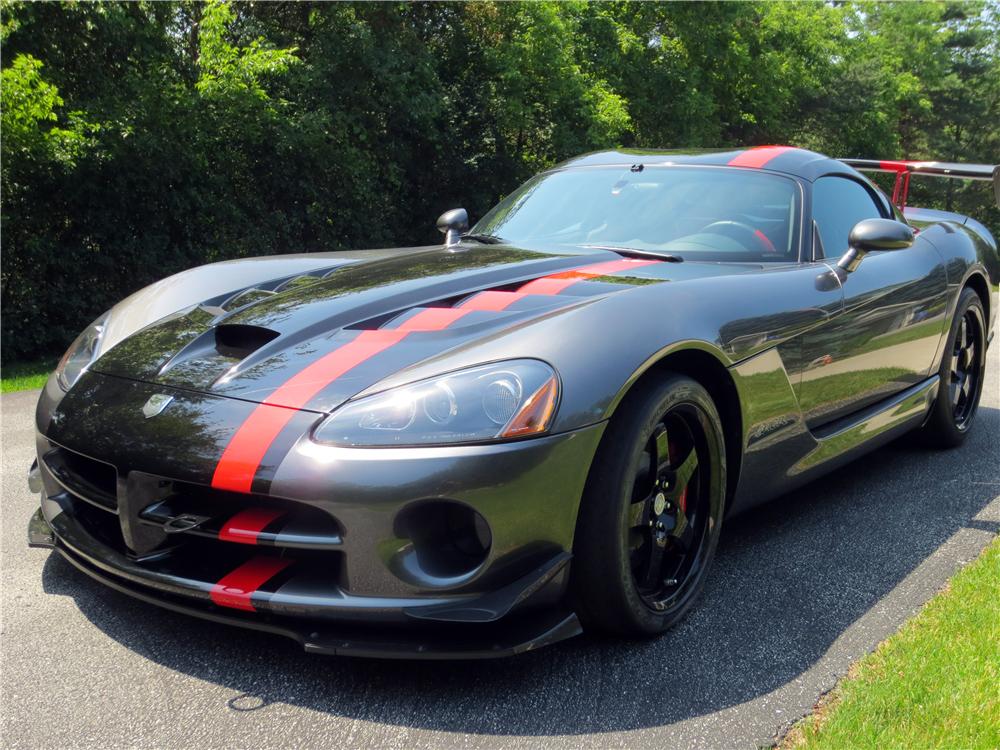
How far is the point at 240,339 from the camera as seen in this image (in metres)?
2.64

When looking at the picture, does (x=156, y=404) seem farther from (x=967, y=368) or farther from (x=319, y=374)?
(x=967, y=368)

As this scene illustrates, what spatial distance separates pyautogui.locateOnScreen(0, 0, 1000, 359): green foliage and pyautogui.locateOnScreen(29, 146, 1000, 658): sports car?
5932mm

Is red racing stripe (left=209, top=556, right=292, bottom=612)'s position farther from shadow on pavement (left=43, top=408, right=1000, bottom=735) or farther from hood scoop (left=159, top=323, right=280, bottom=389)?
hood scoop (left=159, top=323, right=280, bottom=389)

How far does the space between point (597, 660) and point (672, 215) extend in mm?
1797

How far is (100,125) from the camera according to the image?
8672 millimetres

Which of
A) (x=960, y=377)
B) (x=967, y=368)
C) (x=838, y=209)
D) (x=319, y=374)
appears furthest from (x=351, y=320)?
(x=967, y=368)

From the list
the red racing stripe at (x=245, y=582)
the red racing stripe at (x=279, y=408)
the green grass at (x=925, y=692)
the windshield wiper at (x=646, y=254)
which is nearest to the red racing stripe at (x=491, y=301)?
the red racing stripe at (x=279, y=408)

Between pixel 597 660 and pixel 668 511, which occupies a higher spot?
pixel 668 511

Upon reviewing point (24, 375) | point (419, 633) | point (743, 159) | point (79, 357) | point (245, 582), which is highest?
point (743, 159)

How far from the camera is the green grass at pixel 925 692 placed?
1985 millimetres

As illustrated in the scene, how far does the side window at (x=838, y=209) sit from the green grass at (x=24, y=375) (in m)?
5.36

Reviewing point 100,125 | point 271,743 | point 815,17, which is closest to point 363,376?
point 271,743

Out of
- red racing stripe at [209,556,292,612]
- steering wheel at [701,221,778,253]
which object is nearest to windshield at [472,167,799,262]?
steering wheel at [701,221,778,253]

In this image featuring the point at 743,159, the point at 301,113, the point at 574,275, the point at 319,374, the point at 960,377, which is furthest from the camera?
the point at 301,113
